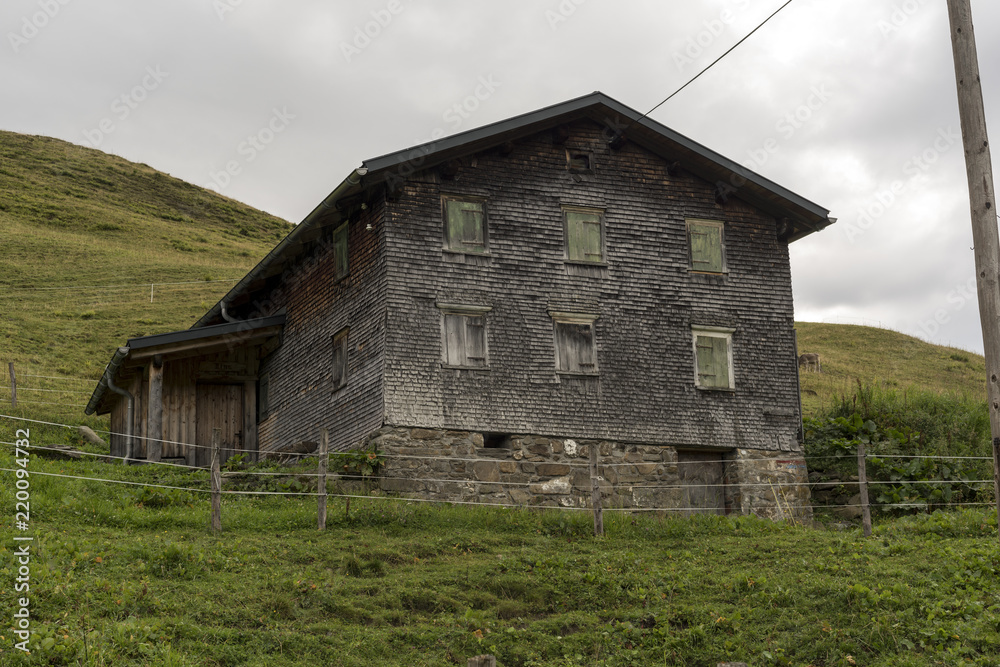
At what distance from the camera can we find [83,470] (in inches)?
867

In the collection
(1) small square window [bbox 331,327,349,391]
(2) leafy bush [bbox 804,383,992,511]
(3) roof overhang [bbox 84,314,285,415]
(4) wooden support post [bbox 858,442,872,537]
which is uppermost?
(3) roof overhang [bbox 84,314,285,415]

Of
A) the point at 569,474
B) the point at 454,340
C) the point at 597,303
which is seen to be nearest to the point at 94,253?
the point at 454,340

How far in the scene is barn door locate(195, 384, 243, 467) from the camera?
28.1m

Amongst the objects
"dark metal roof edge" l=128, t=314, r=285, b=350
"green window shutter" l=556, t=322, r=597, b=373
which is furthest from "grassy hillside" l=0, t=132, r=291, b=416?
"green window shutter" l=556, t=322, r=597, b=373

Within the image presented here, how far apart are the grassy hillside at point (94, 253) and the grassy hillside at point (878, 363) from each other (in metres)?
25.0

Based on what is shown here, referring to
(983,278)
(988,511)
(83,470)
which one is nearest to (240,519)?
(83,470)

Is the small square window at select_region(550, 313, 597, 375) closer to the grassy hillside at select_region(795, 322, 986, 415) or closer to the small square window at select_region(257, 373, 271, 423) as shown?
the small square window at select_region(257, 373, 271, 423)

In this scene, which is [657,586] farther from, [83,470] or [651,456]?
[83,470]

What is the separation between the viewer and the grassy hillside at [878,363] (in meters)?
40.3

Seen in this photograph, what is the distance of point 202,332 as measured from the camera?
2605 cm

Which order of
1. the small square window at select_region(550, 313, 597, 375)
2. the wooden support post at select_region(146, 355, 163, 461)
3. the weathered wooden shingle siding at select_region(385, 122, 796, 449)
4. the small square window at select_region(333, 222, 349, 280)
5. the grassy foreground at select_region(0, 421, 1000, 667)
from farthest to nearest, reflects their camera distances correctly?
the wooden support post at select_region(146, 355, 163, 461) < the small square window at select_region(333, 222, 349, 280) < the small square window at select_region(550, 313, 597, 375) < the weathered wooden shingle siding at select_region(385, 122, 796, 449) < the grassy foreground at select_region(0, 421, 1000, 667)

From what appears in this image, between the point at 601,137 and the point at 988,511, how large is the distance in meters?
11.4

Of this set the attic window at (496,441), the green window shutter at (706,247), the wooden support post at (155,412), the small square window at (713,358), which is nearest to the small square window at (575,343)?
the attic window at (496,441)

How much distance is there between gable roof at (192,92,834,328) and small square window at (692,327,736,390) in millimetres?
3325
